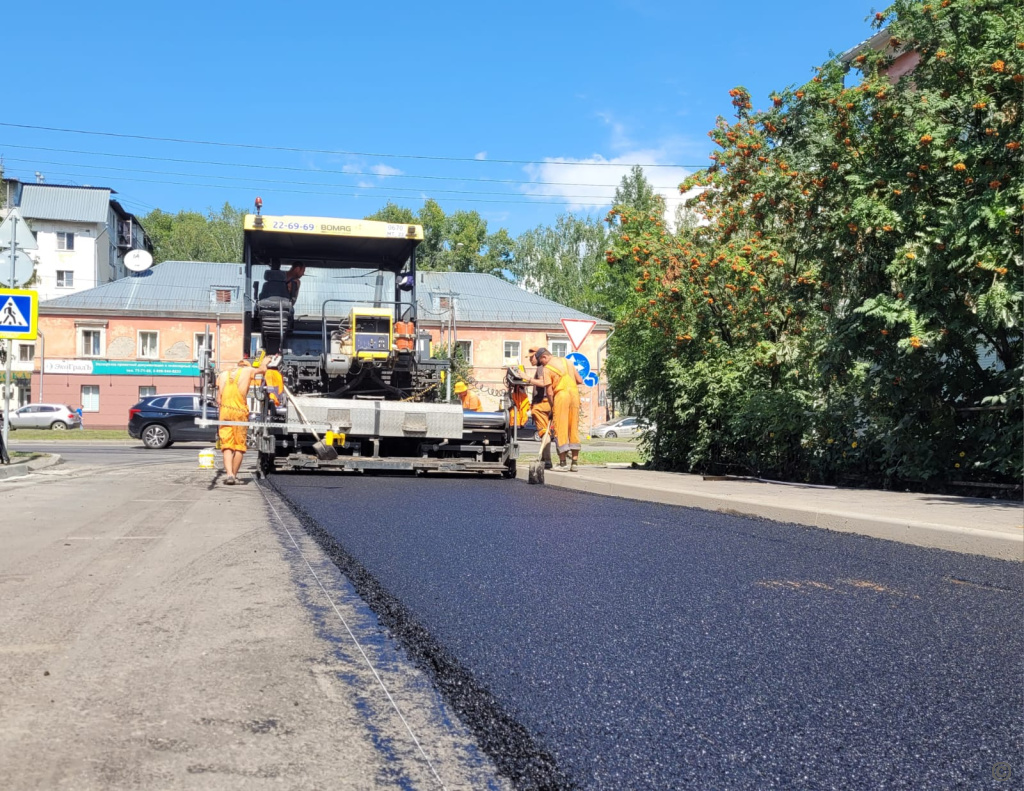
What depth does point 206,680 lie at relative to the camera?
3457 mm

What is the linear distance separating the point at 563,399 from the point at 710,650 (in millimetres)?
9224

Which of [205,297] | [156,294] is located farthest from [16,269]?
[156,294]

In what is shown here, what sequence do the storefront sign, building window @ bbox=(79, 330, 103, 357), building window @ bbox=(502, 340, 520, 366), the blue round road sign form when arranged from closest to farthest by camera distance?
1. the blue round road sign
2. the storefront sign
3. building window @ bbox=(79, 330, 103, 357)
4. building window @ bbox=(502, 340, 520, 366)

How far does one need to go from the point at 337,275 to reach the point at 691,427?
555 cm

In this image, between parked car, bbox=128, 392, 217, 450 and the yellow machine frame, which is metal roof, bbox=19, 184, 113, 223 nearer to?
parked car, bbox=128, 392, 217, 450

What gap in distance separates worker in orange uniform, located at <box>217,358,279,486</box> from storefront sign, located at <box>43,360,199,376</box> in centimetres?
3771

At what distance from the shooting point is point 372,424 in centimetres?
1261

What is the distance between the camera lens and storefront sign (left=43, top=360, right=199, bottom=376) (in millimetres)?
48219

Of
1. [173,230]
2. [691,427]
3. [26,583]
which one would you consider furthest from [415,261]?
[173,230]

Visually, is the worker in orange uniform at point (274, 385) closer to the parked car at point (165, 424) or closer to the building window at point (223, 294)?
the building window at point (223, 294)

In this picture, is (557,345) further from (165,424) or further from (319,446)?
(319,446)

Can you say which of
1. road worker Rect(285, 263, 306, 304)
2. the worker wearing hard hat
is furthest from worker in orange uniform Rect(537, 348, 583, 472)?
road worker Rect(285, 263, 306, 304)

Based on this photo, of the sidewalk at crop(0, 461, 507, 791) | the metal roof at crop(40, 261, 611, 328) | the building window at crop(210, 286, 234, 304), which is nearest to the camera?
the sidewalk at crop(0, 461, 507, 791)

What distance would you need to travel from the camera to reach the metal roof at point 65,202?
62531 millimetres
